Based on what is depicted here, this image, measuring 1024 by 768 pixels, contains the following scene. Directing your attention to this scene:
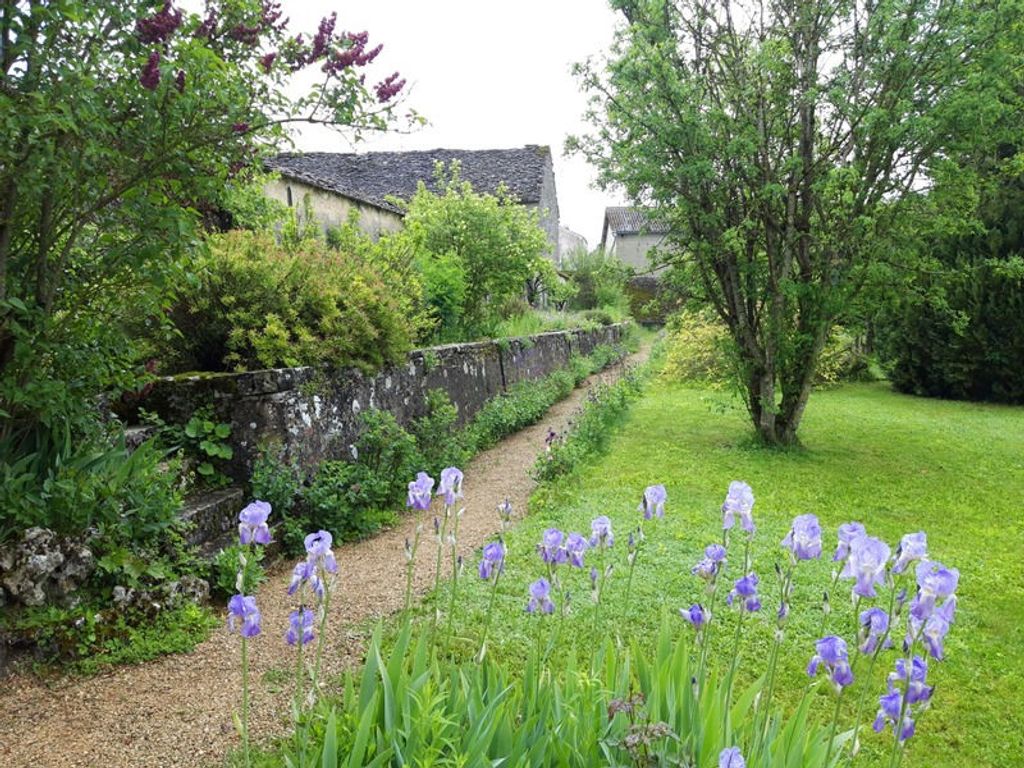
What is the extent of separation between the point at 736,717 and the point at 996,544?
444 cm

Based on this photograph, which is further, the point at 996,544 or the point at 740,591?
the point at 996,544

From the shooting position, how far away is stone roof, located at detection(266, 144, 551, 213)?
2483 centimetres

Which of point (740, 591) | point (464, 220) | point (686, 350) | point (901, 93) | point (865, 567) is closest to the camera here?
point (865, 567)

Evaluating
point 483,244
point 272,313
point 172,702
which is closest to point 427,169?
point 483,244

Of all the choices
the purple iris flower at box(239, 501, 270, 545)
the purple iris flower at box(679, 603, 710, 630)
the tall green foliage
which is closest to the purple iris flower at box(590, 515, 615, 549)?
the purple iris flower at box(679, 603, 710, 630)

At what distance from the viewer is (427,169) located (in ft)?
85.5

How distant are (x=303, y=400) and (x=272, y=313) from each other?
30.1 inches

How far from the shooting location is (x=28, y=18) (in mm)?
2936

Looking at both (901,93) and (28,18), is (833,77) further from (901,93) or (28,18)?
(28,18)

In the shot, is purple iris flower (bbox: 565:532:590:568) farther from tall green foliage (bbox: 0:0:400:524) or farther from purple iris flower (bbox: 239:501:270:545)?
tall green foliage (bbox: 0:0:400:524)

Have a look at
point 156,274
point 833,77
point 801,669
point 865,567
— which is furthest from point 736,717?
point 833,77

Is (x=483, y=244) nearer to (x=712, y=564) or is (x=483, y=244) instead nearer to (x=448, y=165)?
(x=712, y=564)

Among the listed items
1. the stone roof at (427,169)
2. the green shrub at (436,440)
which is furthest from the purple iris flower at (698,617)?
the stone roof at (427,169)

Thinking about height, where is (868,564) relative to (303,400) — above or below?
above
